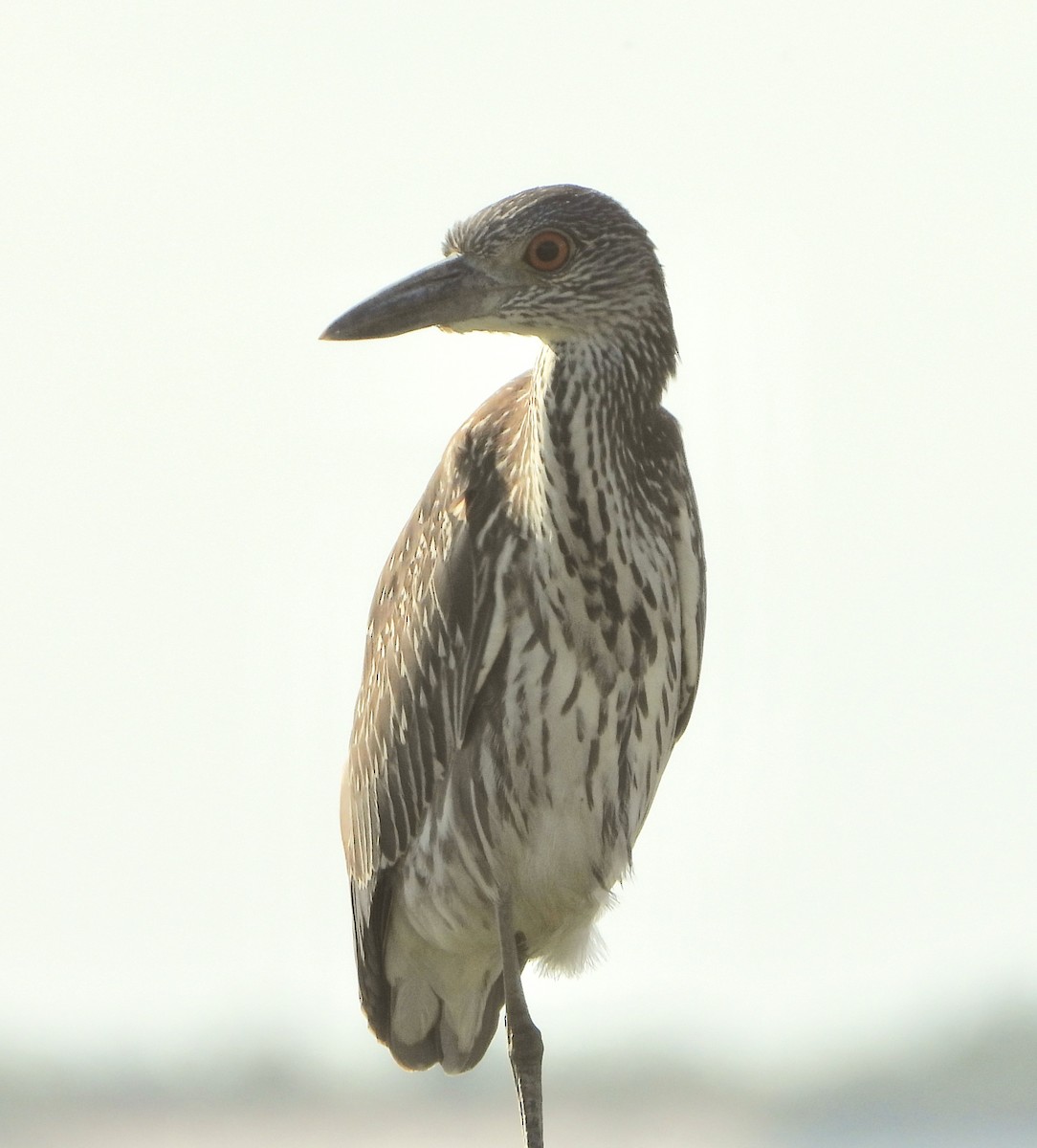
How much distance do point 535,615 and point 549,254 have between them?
112 cm

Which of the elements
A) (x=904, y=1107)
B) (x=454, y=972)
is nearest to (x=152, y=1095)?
(x=904, y=1107)

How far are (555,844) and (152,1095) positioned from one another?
4396 centimetres

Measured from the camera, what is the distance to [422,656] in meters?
7.21

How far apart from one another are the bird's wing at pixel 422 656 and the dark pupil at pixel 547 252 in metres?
0.74

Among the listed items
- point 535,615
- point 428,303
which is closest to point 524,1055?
point 535,615

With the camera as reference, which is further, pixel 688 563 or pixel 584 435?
pixel 688 563

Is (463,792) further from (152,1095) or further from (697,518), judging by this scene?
(152,1095)

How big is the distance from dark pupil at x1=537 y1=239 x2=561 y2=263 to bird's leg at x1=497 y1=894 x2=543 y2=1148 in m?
2.22

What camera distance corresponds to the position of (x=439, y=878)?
7.33m

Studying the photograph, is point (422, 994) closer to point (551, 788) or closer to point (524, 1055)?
point (524, 1055)

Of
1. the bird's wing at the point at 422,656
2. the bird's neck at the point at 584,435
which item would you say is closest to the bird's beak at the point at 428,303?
the bird's neck at the point at 584,435

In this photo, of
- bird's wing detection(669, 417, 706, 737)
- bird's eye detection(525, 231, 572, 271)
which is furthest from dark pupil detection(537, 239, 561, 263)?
bird's wing detection(669, 417, 706, 737)

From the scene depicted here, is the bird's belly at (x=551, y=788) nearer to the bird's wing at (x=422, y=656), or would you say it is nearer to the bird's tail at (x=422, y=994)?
the bird's wing at (x=422, y=656)

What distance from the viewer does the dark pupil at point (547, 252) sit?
6.67m
